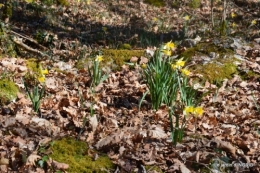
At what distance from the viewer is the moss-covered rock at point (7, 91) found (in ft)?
11.8

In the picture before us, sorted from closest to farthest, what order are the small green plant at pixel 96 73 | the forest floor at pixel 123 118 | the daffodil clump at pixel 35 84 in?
1. the forest floor at pixel 123 118
2. the daffodil clump at pixel 35 84
3. the small green plant at pixel 96 73

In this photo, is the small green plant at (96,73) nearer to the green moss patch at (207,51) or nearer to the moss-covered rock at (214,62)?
the moss-covered rock at (214,62)

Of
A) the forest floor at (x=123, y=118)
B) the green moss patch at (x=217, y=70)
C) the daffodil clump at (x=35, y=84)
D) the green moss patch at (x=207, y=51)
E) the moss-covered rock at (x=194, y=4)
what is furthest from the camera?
the moss-covered rock at (x=194, y=4)

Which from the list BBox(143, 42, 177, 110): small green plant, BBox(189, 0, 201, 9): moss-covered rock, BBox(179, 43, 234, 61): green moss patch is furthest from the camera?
BBox(189, 0, 201, 9): moss-covered rock

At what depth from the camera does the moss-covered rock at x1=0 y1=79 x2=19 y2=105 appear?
360 centimetres

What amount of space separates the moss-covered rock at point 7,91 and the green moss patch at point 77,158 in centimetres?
112

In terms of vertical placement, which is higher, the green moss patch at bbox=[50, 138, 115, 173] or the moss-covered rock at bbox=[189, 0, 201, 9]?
the moss-covered rock at bbox=[189, 0, 201, 9]

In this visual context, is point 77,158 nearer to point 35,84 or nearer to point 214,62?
point 35,84

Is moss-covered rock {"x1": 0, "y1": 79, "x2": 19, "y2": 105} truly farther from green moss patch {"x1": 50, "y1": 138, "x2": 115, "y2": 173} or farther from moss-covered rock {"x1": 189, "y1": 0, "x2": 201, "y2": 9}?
moss-covered rock {"x1": 189, "y1": 0, "x2": 201, "y2": 9}

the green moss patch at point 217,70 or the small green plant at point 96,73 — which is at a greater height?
the small green plant at point 96,73

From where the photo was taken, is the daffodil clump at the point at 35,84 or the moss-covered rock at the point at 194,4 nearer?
the daffodil clump at the point at 35,84

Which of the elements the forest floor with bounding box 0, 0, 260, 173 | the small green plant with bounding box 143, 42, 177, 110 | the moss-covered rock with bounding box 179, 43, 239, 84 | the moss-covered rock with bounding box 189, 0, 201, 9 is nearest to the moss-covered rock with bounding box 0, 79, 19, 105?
the forest floor with bounding box 0, 0, 260, 173

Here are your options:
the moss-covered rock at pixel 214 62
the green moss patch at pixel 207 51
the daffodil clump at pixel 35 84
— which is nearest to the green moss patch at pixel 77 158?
the daffodil clump at pixel 35 84

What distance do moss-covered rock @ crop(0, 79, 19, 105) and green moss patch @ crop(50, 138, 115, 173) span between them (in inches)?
44.0
